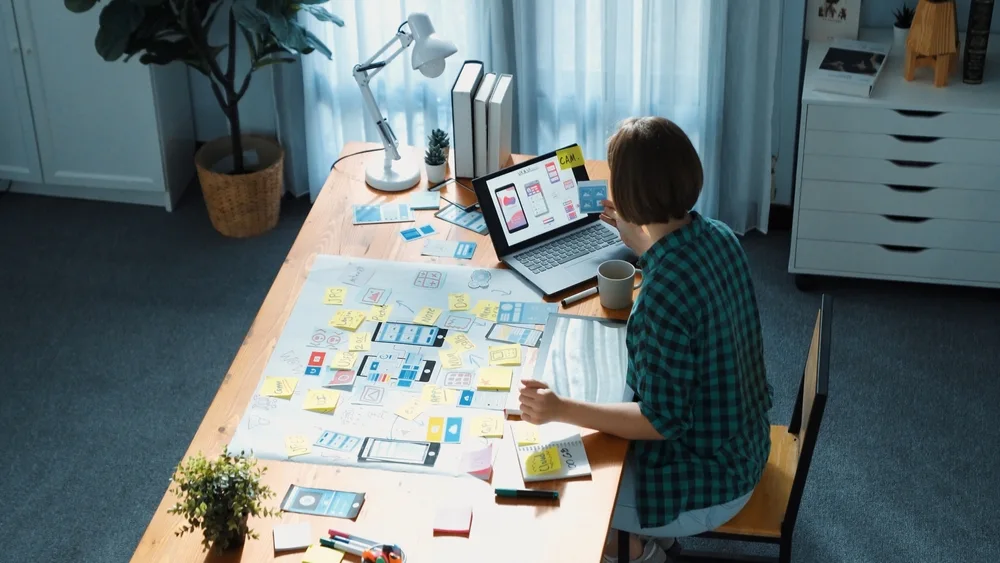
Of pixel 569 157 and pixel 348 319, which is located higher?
pixel 569 157

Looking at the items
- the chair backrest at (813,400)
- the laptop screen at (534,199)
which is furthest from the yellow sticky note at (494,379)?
the chair backrest at (813,400)

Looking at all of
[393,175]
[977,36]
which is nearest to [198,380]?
[393,175]

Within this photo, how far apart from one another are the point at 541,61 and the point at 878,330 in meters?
1.42

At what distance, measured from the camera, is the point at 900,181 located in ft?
11.5

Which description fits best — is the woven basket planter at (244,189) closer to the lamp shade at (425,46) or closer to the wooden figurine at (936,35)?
the lamp shade at (425,46)

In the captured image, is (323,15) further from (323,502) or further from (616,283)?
(323,502)

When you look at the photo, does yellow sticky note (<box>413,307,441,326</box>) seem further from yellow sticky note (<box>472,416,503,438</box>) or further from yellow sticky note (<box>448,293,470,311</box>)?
yellow sticky note (<box>472,416,503,438</box>)

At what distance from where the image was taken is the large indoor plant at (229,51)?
3.60 metres

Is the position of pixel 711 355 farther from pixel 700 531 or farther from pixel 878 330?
pixel 878 330

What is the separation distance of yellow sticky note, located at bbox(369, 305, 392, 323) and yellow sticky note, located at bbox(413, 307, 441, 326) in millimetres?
65

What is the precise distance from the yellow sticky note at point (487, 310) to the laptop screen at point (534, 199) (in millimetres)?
220

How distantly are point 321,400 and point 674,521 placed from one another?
28.8 inches

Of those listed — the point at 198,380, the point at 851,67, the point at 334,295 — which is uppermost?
the point at 851,67

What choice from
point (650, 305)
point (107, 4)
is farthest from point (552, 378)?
point (107, 4)
